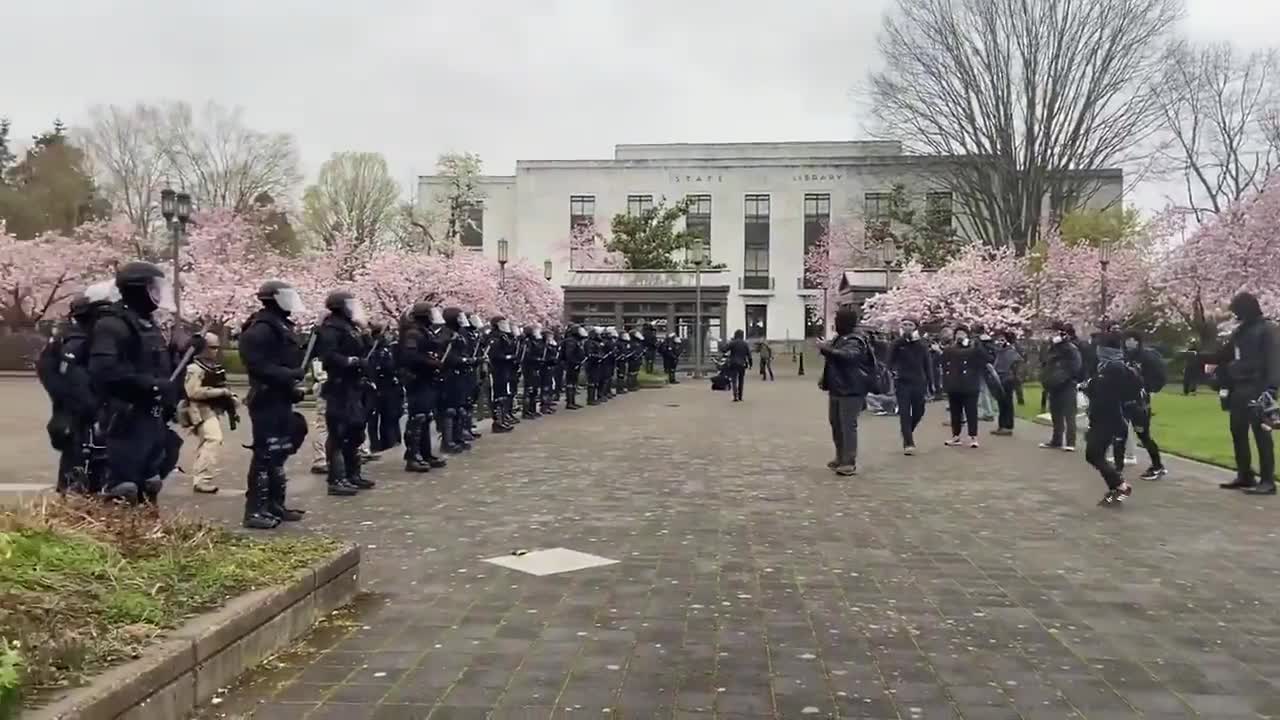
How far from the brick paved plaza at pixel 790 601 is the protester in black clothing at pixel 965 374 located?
3.19 meters

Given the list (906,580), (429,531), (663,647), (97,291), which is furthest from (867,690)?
(97,291)

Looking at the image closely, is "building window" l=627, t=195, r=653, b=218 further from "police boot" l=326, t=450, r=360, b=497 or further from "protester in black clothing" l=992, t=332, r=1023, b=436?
"police boot" l=326, t=450, r=360, b=497

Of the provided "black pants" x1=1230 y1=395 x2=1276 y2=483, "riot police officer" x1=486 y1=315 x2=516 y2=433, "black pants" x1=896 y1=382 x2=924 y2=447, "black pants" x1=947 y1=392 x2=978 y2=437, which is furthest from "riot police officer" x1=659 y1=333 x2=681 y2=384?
"black pants" x1=1230 y1=395 x2=1276 y2=483

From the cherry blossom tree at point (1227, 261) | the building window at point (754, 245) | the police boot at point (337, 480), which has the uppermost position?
the building window at point (754, 245)

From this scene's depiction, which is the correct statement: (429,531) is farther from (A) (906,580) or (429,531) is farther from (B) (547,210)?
(B) (547,210)

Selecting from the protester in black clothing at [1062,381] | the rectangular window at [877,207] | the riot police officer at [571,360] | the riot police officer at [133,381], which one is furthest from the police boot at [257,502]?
the rectangular window at [877,207]

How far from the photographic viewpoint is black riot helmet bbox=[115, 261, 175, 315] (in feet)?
22.1

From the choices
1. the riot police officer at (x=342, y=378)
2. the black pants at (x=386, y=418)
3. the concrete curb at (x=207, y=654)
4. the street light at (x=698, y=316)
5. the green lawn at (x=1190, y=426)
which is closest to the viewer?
the concrete curb at (x=207, y=654)

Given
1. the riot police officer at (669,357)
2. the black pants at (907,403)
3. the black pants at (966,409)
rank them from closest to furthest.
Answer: the black pants at (907,403), the black pants at (966,409), the riot police officer at (669,357)

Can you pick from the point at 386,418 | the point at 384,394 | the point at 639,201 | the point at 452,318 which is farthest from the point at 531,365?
the point at 639,201

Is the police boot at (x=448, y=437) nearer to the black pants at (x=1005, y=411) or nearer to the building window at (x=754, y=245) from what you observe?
the black pants at (x=1005, y=411)

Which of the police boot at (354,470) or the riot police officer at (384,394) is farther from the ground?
the riot police officer at (384,394)

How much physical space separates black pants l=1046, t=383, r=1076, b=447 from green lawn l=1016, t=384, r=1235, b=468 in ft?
4.31

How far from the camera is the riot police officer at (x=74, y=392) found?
7.72m
